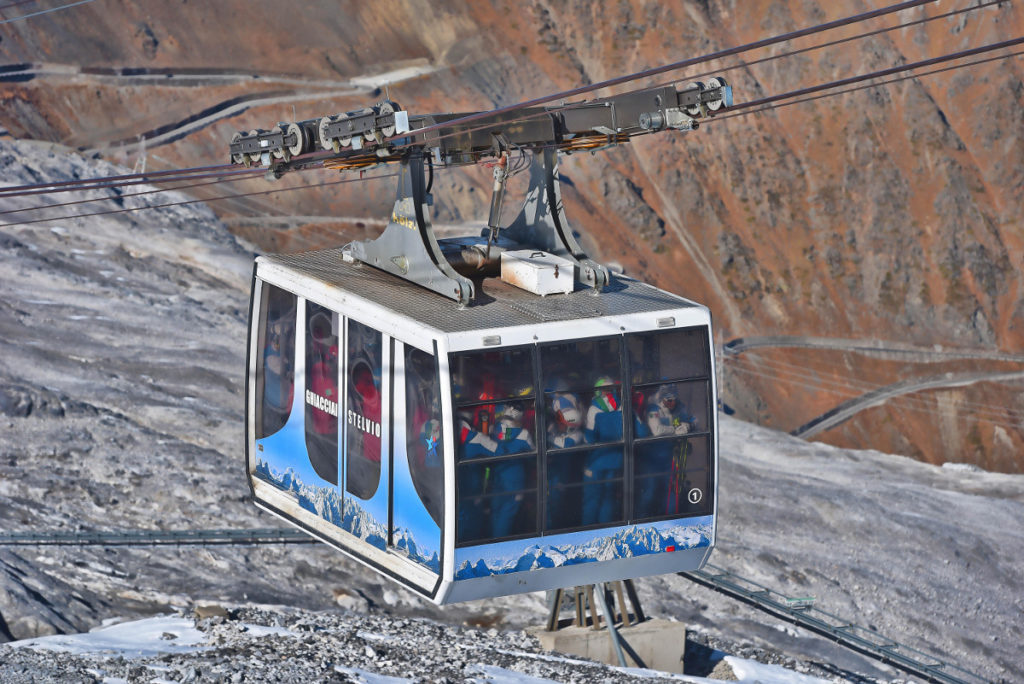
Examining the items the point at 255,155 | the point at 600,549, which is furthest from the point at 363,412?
the point at 255,155

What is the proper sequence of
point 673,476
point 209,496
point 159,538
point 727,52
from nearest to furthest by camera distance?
point 727,52 < point 673,476 < point 159,538 < point 209,496

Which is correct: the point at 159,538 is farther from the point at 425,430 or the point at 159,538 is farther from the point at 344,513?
the point at 425,430

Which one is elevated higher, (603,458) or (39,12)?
(39,12)

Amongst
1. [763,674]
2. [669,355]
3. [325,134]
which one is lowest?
[763,674]

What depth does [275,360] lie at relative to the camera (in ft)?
50.0

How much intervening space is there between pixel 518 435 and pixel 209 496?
11.8m

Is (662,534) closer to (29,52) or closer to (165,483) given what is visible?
(165,483)

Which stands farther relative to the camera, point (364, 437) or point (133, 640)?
point (133, 640)

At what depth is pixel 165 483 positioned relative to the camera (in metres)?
22.8

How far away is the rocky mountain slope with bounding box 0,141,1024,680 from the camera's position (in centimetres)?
1989

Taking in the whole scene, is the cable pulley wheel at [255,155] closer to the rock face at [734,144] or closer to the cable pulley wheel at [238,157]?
the cable pulley wheel at [238,157]

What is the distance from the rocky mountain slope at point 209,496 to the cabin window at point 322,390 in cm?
499

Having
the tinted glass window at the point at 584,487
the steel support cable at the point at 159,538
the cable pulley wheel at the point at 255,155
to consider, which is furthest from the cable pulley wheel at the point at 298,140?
the steel support cable at the point at 159,538

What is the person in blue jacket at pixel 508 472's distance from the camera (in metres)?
12.1
